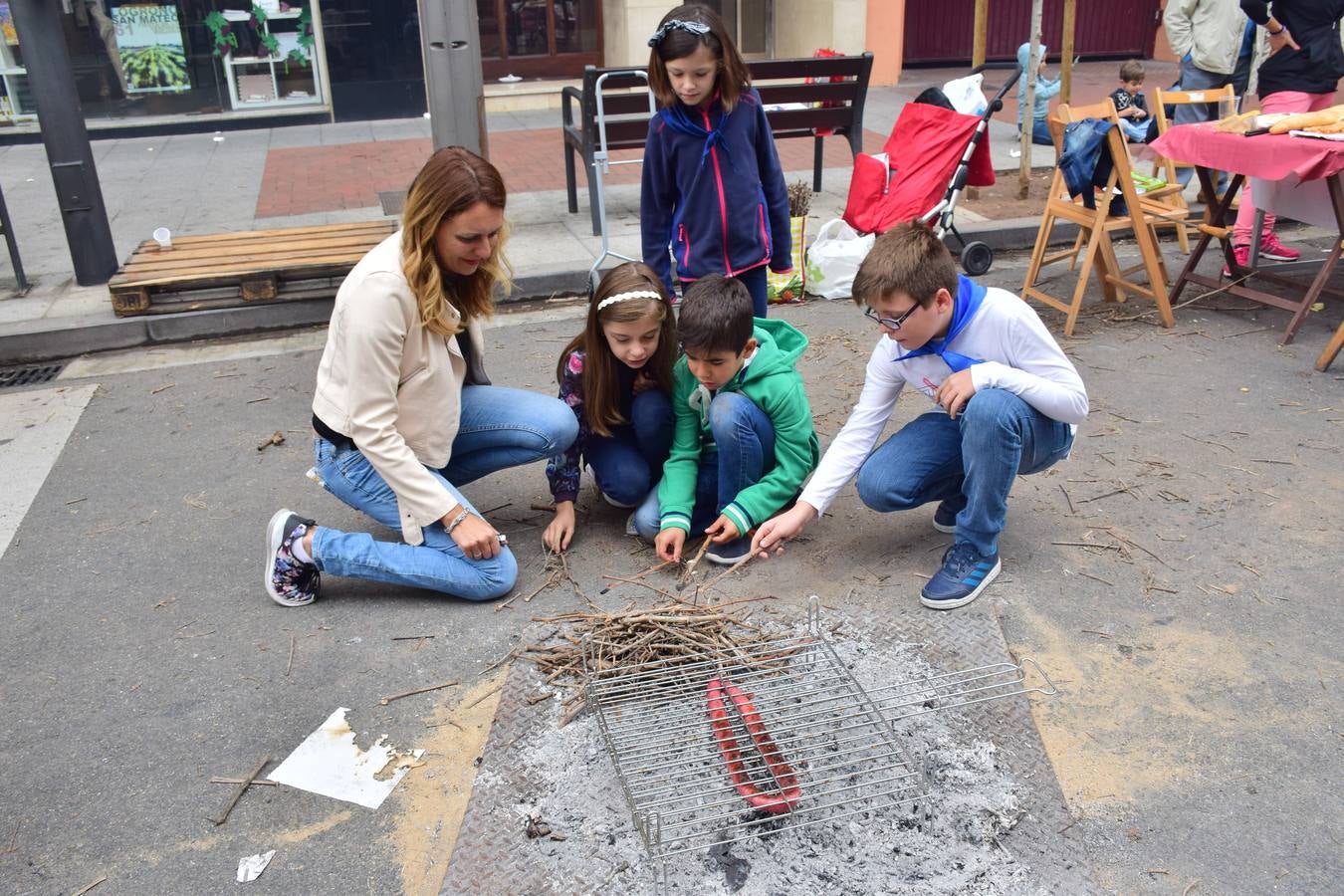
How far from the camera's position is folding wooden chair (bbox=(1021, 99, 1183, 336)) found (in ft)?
18.7

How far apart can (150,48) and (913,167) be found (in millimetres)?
9427

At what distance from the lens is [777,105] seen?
8.08 m

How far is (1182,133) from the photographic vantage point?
18.9 feet

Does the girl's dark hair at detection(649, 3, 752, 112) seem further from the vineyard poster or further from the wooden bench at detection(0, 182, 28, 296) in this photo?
the vineyard poster

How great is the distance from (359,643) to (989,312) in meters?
2.19

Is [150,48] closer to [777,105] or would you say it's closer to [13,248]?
[13,248]

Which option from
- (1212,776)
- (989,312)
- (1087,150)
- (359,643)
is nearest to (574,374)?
(359,643)

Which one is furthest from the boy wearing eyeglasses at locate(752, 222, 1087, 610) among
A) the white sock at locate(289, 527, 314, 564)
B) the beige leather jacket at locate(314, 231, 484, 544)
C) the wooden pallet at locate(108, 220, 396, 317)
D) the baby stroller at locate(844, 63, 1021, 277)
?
the wooden pallet at locate(108, 220, 396, 317)

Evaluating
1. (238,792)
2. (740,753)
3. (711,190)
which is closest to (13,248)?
(711,190)

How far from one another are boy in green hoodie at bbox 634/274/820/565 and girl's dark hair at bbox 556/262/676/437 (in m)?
0.08

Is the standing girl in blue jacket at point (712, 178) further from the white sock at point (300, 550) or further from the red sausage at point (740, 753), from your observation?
the red sausage at point (740, 753)

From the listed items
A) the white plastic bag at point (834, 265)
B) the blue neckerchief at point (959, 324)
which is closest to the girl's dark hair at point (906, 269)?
the blue neckerchief at point (959, 324)

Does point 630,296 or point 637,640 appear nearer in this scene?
point 637,640

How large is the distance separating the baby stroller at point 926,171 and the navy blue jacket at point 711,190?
226cm
